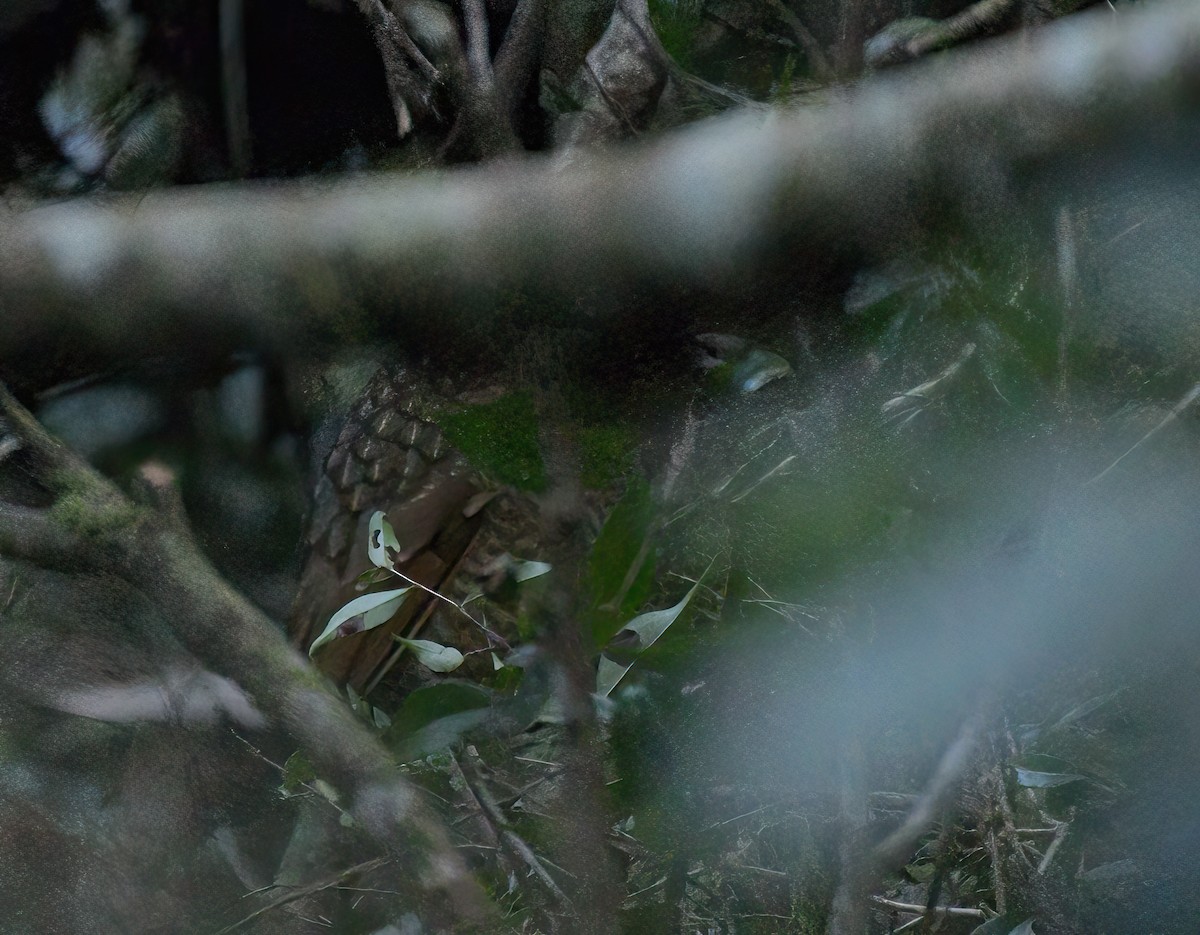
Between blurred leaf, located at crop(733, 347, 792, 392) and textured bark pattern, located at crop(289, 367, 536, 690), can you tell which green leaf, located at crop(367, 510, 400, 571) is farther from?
blurred leaf, located at crop(733, 347, 792, 392)

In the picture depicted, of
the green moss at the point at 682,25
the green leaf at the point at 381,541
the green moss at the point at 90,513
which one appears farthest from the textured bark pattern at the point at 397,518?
the green moss at the point at 682,25

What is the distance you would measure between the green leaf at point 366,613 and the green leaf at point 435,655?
0.05 feet

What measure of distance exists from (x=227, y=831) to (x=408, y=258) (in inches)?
13.4

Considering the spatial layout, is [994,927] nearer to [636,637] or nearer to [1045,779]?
Answer: [1045,779]

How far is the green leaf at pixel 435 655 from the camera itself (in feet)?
1.63

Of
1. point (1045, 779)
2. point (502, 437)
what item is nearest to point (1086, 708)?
point (1045, 779)

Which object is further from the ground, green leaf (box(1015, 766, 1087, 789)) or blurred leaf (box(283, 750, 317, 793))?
blurred leaf (box(283, 750, 317, 793))

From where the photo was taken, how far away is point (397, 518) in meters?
0.50

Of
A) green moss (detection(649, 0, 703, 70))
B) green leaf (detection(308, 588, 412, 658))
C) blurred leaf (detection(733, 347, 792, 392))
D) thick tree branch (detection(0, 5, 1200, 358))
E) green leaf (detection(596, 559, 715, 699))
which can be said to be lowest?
green leaf (detection(596, 559, 715, 699))

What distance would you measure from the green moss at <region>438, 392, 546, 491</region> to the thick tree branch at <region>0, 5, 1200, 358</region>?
0.17 feet

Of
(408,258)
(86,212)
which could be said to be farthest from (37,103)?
(408,258)

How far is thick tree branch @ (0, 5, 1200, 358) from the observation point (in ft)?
1.50

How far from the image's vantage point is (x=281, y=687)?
1.64 ft

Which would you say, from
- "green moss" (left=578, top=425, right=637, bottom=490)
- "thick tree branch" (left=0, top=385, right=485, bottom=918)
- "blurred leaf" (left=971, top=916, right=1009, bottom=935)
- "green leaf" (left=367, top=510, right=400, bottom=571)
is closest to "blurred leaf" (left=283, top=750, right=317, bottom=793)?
"thick tree branch" (left=0, top=385, right=485, bottom=918)
